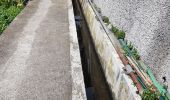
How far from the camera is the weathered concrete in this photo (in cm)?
878

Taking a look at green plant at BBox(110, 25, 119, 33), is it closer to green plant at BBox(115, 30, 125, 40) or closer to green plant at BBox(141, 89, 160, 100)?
green plant at BBox(115, 30, 125, 40)

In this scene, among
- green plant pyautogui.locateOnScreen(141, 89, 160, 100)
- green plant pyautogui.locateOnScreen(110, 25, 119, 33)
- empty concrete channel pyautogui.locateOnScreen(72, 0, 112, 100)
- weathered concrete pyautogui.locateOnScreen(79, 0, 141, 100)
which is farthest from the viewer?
green plant pyautogui.locateOnScreen(110, 25, 119, 33)

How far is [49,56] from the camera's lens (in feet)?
36.1

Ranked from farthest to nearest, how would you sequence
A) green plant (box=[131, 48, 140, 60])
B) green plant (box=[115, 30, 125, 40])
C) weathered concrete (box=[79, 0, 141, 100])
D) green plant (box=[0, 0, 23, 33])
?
green plant (box=[0, 0, 23, 33]) < green plant (box=[115, 30, 125, 40]) < green plant (box=[131, 48, 140, 60]) < weathered concrete (box=[79, 0, 141, 100])

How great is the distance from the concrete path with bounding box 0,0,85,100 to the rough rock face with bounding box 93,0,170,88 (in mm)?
2473

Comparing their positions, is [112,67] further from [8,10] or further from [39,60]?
[8,10]

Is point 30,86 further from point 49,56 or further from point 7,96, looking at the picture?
point 49,56

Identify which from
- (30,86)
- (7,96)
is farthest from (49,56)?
(7,96)

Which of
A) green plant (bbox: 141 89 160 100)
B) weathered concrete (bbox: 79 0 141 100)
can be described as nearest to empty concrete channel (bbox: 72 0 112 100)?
weathered concrete (bbox: 79 0 141 100)

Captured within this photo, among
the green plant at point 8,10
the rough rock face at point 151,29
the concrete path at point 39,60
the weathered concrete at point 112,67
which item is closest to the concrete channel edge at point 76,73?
the concrete path at point 39,60

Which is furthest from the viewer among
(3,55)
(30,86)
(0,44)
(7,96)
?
(0,44)

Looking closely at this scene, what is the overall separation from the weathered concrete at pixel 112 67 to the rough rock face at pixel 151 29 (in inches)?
37.5

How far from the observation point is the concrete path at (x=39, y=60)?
8367 mm

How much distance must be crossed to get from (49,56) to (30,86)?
2.52m
